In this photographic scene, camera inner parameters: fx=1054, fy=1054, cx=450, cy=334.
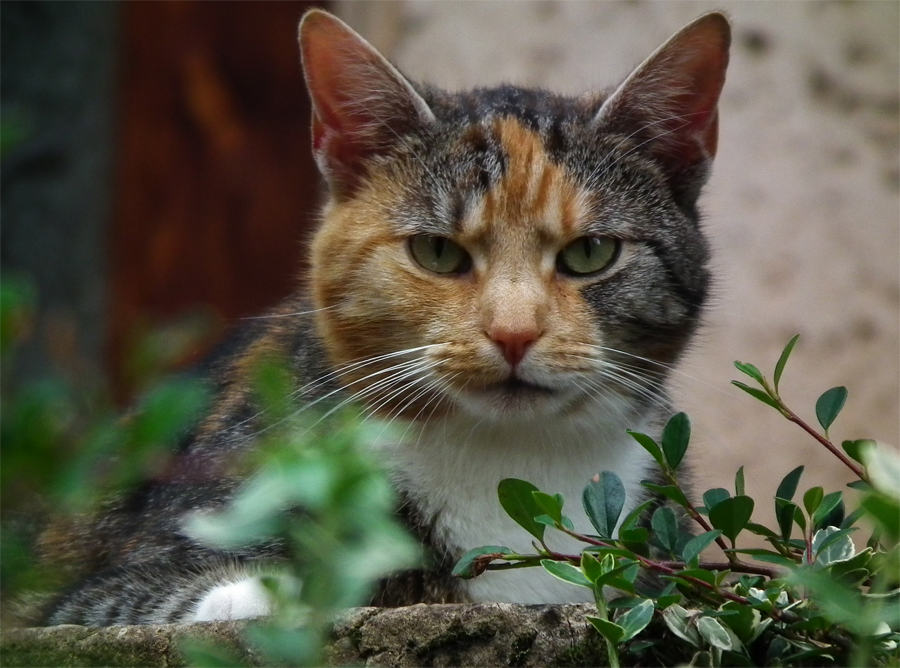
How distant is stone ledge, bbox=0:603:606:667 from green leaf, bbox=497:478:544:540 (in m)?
0.14

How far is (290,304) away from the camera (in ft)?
8.89

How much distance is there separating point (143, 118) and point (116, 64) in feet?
1.03

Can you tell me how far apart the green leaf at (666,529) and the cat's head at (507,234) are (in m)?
0.52

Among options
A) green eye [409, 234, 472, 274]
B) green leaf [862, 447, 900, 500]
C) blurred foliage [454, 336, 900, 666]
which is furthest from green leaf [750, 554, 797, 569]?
green eye [409, 234, 472, 274]

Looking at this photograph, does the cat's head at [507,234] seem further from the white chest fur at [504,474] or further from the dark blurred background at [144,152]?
the dark blurred background at [144,152]

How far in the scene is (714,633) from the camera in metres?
1.36

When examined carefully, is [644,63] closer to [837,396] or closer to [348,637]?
[837,396]

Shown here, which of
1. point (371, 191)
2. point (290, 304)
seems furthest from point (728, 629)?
point (290, 304)

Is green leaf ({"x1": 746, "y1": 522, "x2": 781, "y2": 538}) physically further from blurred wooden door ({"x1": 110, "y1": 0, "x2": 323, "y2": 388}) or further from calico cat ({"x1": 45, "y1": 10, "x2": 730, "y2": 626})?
blurred wooden door ({"x1": 110, "y1": 0, "x2": 323, "y2": 388})

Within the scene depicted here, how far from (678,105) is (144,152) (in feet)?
12.8

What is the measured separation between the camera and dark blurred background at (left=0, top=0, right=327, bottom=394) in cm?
558

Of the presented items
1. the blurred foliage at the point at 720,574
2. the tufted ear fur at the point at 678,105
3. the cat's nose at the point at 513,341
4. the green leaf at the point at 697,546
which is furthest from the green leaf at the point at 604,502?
the tufted ear fur at the point at 678,105

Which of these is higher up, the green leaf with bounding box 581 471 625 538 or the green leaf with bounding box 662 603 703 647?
the green leaf with bounding box 581 471 625 538

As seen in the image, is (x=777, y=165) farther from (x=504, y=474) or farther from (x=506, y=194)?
(x=504, y=474)
